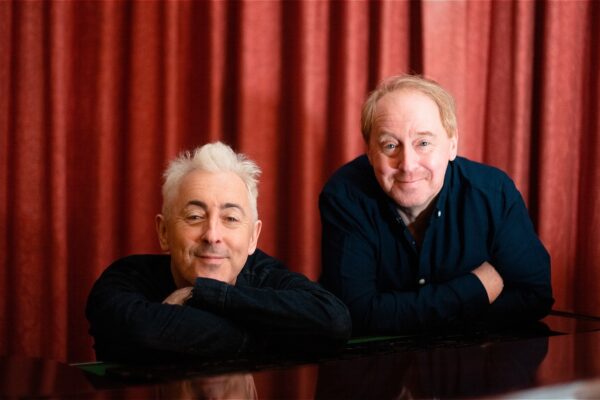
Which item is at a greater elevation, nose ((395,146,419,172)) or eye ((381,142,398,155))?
eye ((381,142,398,155))

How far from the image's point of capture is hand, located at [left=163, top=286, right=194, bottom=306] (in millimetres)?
1681

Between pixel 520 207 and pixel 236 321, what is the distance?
1.01 metres

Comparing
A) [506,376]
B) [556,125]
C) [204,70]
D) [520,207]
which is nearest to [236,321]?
[506,376]

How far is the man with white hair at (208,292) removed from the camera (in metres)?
1.57

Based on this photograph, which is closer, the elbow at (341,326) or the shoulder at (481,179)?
the elbow at (341,326)

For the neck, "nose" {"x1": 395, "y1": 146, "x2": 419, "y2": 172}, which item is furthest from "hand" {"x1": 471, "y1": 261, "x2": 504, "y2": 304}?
"nose" {"x1": 395, "y1": 146, "x2": 419, "y2": 172}

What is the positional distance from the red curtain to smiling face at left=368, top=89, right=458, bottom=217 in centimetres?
66

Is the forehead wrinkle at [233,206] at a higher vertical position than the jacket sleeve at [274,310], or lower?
higher

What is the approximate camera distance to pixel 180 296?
1690 millimetres

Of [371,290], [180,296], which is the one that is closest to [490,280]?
[371,290]

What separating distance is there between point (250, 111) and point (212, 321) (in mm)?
1193

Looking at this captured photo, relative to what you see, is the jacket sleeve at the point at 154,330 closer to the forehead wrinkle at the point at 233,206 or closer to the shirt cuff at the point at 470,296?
the forehead wrinkle at the point at 233,206

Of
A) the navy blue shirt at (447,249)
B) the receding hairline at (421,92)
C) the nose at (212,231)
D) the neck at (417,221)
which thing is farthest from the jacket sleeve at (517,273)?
the nose at (212,231)

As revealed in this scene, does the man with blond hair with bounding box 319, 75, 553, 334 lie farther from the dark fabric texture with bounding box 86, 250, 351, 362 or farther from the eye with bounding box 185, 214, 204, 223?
the eye with bounding box 185, 214, 204, 223
